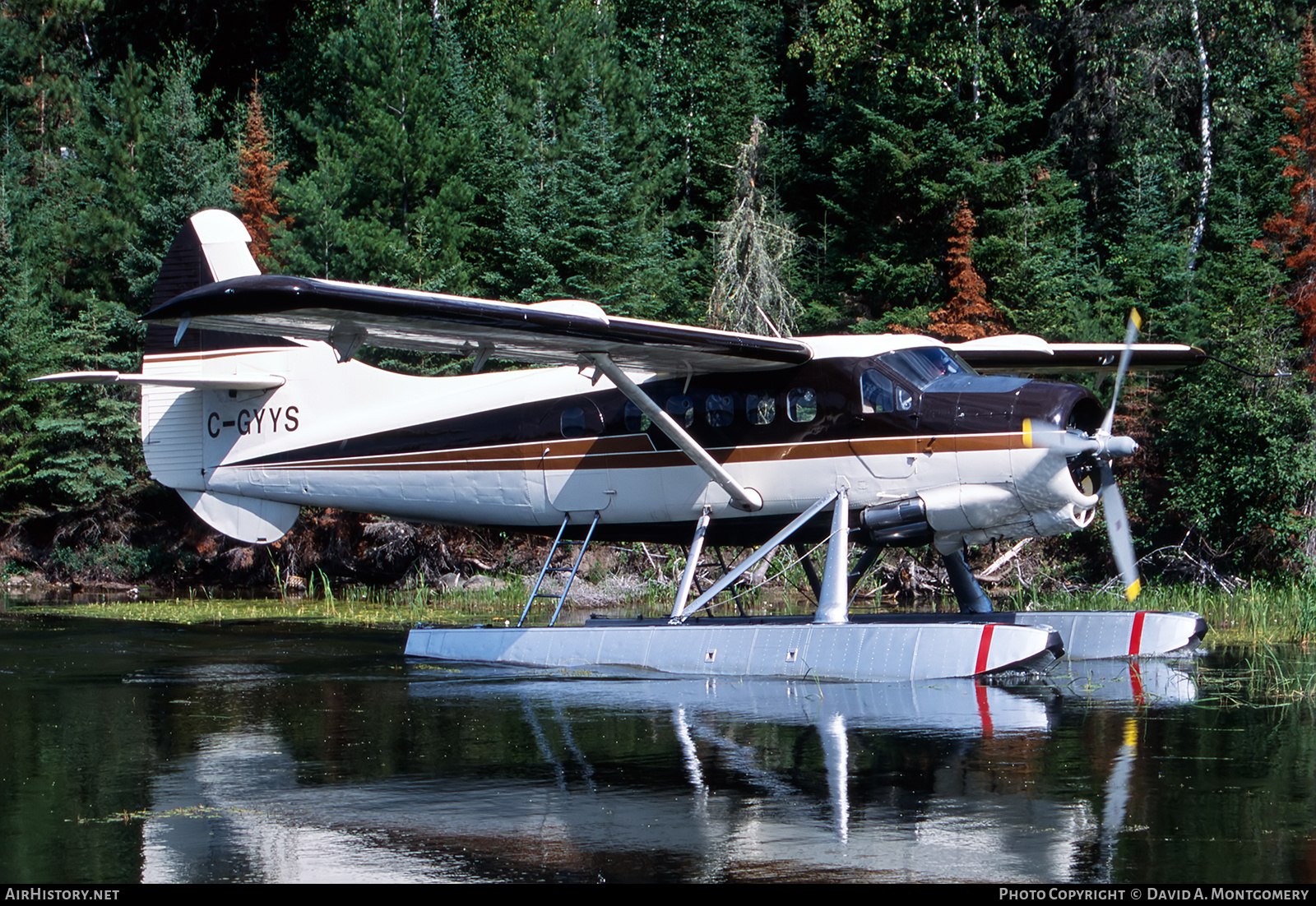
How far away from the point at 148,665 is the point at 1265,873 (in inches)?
393

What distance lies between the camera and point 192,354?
15102 millimetres

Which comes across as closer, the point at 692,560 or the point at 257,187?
the point at 692,560

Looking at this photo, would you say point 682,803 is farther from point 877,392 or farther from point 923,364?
point 923,364

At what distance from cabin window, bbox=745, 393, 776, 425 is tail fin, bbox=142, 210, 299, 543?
600 cm

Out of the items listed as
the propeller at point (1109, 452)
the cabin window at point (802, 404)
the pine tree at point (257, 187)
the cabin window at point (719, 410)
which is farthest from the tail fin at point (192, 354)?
the pine tree at point (257, 187)

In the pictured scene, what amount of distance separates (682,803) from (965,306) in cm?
2011

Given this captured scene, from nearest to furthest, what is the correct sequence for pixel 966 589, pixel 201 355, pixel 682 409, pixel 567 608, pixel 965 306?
1. pixel 682 409
2. pixel 966 589
3. pixel 201 355
4. pixel 567 608
5. pixel 965 306

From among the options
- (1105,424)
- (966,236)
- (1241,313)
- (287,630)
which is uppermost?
(966,236)

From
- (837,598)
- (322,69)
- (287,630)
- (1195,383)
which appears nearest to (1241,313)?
(1195,383)

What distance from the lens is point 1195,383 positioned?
1995 centimetres

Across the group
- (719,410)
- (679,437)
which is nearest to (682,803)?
(679,437)

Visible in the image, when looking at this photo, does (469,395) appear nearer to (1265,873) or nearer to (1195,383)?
(1265,873)

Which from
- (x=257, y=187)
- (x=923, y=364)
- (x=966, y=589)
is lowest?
(x=966, y=589)
